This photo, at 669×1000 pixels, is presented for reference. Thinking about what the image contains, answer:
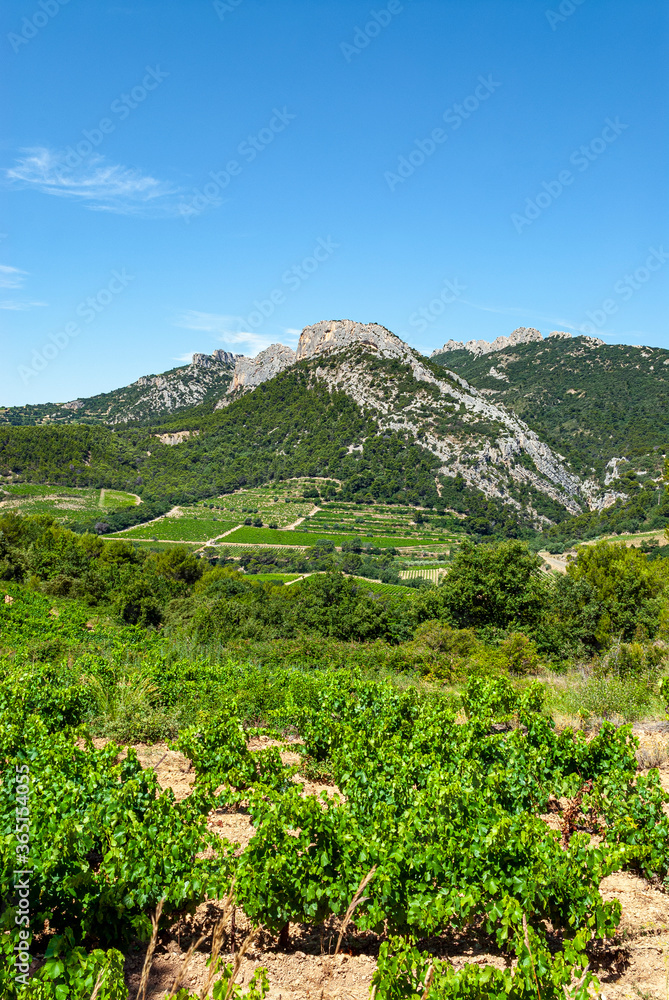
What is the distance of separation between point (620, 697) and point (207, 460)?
121856mm

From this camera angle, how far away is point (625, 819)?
16.8 ft

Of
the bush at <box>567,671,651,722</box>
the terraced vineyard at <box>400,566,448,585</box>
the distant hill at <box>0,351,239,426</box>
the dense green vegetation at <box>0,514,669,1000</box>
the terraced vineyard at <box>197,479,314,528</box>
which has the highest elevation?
the distant hill at <box>0,351,239,426</box>

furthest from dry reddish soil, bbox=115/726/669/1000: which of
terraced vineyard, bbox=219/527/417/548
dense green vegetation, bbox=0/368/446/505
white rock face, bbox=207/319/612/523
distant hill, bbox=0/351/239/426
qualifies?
distant hill, bbox=0/351/239/426

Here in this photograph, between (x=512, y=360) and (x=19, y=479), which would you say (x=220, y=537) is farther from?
(x=512, y=360)

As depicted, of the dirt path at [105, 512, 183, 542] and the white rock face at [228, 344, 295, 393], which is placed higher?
the white rock face at [228, 344, 295, 393]

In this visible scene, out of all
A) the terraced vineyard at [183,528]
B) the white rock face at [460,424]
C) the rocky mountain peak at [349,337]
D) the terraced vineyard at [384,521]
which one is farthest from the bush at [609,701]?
the rocky mountain peak at [349,337]

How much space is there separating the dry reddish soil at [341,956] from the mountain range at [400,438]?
95.8 meters

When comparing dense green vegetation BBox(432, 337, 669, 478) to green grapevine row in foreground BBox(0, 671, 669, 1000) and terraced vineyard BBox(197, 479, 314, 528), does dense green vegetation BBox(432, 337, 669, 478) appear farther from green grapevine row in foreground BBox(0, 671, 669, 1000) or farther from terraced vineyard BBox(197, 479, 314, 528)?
green grapevine row in foreground BBox(0, 671, 669, 1000)

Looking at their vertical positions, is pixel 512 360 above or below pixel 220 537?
above

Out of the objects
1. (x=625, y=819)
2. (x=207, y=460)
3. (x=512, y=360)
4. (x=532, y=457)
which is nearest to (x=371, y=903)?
(x=625, y=819)

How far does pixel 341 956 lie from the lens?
13.9 feet

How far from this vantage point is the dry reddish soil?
3.92 meters

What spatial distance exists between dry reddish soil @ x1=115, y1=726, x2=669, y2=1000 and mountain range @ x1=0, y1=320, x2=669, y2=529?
95762 mm

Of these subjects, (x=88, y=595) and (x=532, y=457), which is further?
(x=532, y=457)
